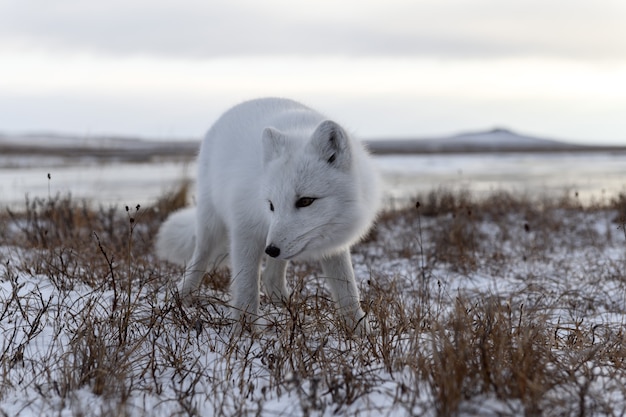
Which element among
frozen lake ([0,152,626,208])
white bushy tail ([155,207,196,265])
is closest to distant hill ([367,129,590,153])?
frozen lake ([0,152,626,208])

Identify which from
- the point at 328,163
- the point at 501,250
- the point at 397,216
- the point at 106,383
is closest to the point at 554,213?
the point at 397,216

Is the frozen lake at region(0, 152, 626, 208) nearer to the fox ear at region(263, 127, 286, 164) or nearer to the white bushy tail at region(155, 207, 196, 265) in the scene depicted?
the white bushy tail at region(155, 207, 196, 265)

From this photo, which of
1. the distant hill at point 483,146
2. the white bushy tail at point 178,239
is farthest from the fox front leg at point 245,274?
the distant hill at point 483,146

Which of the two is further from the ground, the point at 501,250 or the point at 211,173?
the point at 211,173

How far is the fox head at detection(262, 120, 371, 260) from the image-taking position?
10.0 ft

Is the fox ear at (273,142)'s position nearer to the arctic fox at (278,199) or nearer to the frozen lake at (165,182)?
the arctic fox at (278,199)

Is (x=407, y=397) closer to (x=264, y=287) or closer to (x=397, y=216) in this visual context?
(x=264, y=287)

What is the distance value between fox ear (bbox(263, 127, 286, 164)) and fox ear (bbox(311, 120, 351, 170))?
178 mm

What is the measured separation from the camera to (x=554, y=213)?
8.24 m

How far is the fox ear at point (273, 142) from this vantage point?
10.8 feet

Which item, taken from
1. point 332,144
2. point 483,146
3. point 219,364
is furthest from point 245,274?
point 483,146

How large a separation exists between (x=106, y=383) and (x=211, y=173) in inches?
72.5

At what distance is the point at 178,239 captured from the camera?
473 cm

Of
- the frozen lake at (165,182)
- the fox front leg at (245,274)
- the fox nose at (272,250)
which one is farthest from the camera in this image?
the frozen lake at (165,182)
